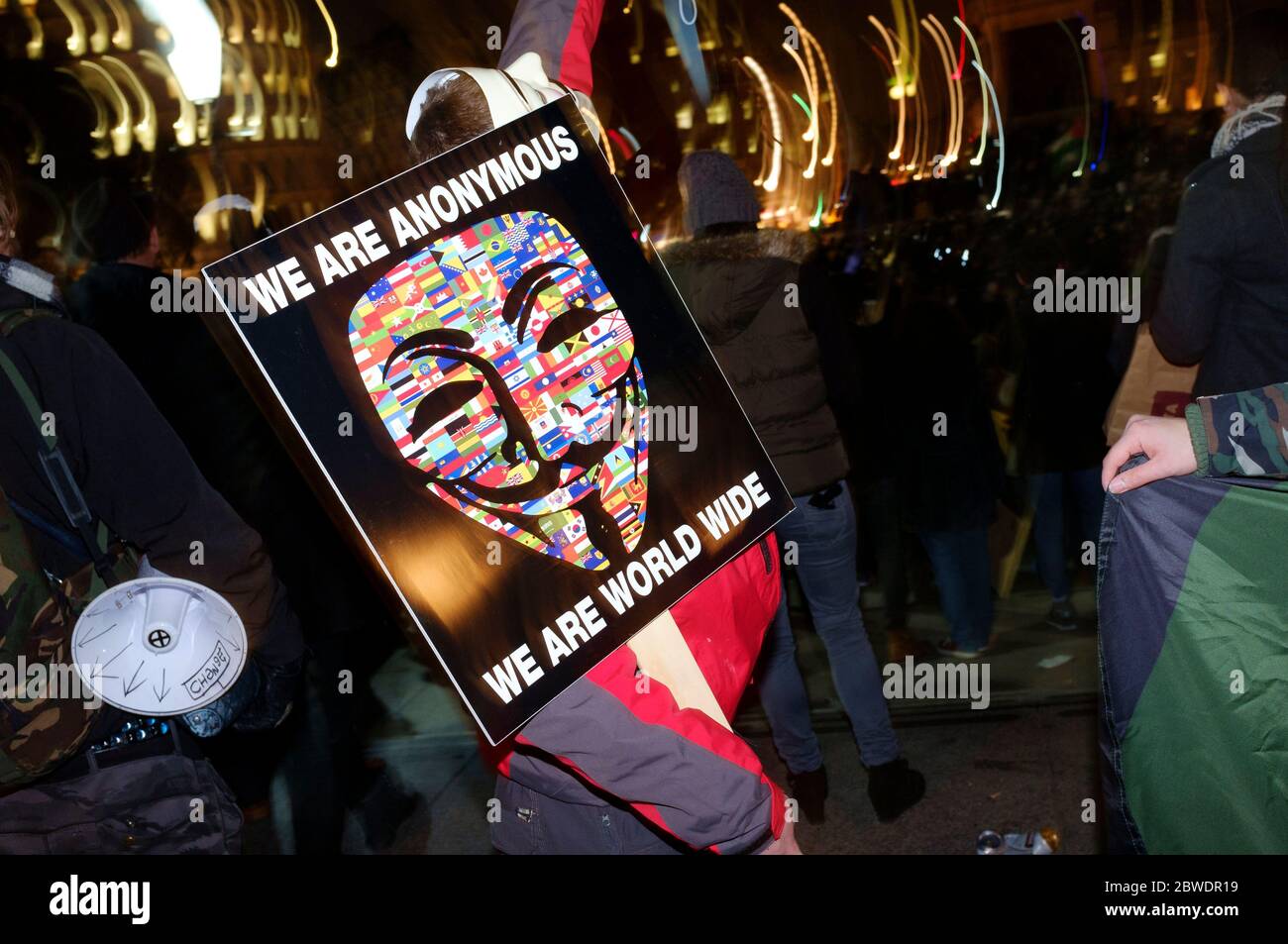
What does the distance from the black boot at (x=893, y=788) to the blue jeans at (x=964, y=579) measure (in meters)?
1.35

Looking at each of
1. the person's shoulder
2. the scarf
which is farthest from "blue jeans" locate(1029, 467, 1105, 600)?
the person's shoulder

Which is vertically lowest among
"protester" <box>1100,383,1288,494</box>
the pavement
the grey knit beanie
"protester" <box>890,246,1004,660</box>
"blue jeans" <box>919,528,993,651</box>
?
the pavement

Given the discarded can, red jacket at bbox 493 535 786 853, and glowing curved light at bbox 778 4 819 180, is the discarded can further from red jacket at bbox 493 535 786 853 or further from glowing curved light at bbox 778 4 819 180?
glowing curved light at bbox 778 4 819 180

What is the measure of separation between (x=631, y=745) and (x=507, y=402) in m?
0.53

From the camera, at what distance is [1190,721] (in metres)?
2.05

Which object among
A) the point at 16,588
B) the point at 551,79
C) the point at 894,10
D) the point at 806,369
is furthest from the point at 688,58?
the point at 16,588

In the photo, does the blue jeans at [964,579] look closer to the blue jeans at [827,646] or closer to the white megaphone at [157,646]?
the blue jeans at [827,646]

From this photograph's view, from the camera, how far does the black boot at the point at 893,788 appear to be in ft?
12.2

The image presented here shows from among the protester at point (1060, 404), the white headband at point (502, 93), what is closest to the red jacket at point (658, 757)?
the white headband at point (502, 93)

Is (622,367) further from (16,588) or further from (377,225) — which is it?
(16,588)

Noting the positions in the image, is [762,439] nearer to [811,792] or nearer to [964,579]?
[811,792]

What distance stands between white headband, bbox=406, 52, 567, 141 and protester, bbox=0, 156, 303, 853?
33.6 inches

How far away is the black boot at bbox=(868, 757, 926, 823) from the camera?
3.72 m
